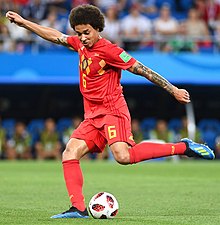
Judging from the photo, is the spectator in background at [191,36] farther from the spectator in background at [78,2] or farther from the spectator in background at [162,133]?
the spectator in background at [78,2]

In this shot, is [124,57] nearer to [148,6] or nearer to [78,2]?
[78,2]

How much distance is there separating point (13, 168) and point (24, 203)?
8.84 metres

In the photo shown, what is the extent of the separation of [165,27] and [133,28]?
35.7 inches

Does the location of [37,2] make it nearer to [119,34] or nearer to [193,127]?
[119,34]

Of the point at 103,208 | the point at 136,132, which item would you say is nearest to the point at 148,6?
the point at 136,132

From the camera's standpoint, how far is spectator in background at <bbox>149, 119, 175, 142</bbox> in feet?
81.0

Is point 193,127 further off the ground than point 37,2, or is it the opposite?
point 37,2

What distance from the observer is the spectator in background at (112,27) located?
23641mm

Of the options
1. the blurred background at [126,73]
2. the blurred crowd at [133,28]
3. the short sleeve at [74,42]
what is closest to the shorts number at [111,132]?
the short sleeve at [74,42]

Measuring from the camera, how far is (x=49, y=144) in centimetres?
2475

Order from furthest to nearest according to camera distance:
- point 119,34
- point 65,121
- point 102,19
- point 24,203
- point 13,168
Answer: point 65,121 → point 119,34 → point 13,168 → point 24,203 → point 102,19

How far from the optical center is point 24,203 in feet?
35.9

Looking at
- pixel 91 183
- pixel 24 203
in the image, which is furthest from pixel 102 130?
pixel 91 183

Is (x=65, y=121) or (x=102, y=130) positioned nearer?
(x=102, y=130)
